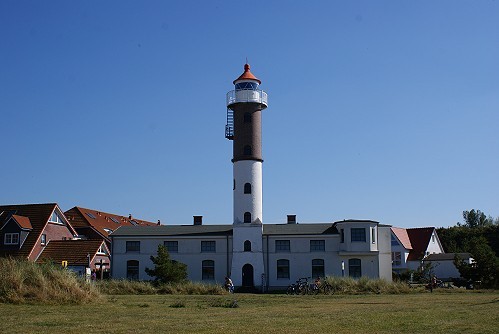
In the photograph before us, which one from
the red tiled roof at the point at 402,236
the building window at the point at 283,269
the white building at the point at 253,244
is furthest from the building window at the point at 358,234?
the red tiled roof at the point at 402,236

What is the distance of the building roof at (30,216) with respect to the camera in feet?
155

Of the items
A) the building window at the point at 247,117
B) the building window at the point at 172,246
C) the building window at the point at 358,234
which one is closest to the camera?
the building window at the point at 358,234

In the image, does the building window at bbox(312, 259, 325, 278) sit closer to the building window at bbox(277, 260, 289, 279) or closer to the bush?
the building window at bbox(277, 260, 289, 279)

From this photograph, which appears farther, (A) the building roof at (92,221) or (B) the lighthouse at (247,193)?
(A) the building roof at (92,221)

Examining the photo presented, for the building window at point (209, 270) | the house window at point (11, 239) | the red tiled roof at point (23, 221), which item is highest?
the red tiled roof at point (23, 221)

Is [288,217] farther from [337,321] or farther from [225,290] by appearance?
[337,321]

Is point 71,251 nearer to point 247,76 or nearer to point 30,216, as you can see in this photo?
point 30,216

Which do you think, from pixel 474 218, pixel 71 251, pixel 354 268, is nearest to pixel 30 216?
pixel 71 251

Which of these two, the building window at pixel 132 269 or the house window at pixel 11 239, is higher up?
the house window at pixel 11 239

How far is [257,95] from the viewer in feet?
161

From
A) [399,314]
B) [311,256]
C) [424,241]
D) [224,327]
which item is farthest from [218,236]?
[224,327]

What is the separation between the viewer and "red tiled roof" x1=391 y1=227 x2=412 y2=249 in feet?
203

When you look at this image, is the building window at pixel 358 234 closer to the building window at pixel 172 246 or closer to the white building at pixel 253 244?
the white building at pixel 253 244

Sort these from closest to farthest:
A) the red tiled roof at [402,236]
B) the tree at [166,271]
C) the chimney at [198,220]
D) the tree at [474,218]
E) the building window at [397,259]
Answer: the tree at [166,271]
the chimney at [198,220]
the building window at [397,259]
the red tiled roof at [402,236]
the tree at [474,218]
